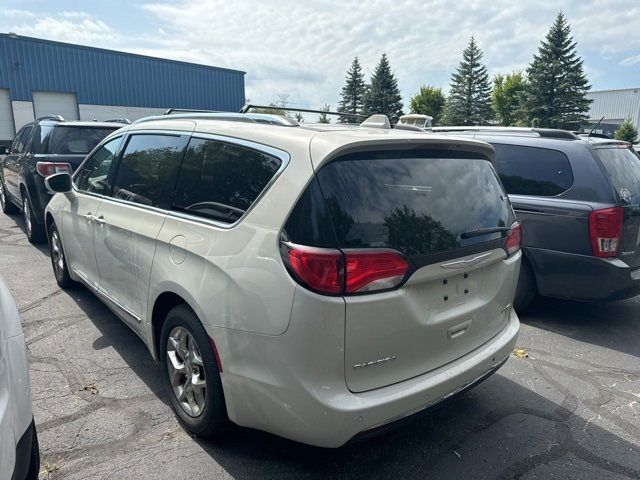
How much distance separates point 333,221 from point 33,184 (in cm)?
654

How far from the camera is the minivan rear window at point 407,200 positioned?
217 centimetres

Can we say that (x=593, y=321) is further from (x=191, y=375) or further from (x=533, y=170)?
(x=191, y=375)

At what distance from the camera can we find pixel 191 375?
2754mm

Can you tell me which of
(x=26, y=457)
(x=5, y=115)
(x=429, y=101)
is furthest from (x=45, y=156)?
Result: (x=429, y=101)

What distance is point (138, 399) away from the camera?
3.23 metres

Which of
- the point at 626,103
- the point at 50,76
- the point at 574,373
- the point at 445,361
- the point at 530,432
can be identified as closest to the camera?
the point at 445,361

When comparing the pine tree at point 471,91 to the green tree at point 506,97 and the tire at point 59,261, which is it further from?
the tire at point 59,261

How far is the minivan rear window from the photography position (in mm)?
2174

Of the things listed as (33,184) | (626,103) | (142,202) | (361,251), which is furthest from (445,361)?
(626,103)

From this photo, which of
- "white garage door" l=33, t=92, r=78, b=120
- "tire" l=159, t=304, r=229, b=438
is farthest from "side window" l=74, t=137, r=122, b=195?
"white garage door" l=33, t=92, r=78, b=120

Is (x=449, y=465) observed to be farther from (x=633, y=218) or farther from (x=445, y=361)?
(x=633, y=218)

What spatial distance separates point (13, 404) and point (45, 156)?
20.5 feet

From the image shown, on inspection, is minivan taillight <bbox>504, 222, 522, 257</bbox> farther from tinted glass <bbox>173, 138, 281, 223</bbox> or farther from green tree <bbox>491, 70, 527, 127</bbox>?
green tree <bbox>491, 70, 527, 127</bbox>

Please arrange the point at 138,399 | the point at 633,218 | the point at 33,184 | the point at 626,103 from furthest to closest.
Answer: the point at 626,103 → the point at 33,184 → the point at 633,218 → the point at 138,399
